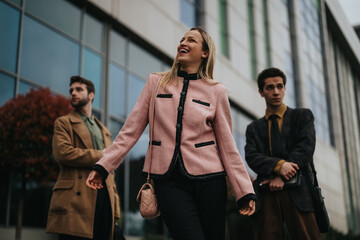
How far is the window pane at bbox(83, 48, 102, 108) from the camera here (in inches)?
439

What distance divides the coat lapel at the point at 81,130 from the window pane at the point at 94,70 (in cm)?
626

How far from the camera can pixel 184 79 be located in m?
3.30

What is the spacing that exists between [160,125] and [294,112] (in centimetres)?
181

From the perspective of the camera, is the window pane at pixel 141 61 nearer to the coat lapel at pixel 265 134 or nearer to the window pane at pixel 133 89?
the window pane at pixel 133 89

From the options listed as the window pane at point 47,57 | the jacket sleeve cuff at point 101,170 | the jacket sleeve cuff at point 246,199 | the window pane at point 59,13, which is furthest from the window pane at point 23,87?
the jacket sleeve cuff at point 246,199

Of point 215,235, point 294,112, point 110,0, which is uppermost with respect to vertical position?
point 110,0

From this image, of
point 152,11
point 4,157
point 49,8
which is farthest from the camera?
point 152,11

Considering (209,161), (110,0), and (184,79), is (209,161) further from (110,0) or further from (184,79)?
(110,0)

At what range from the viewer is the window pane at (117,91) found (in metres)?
11.8

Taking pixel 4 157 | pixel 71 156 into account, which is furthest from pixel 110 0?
pixel 71 156

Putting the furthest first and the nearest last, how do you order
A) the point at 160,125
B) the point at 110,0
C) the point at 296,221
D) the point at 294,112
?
the point at 110,0 < the point at 294,112 < the point at 296,221 < the point at 160,125

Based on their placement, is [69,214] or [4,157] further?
[4,157]

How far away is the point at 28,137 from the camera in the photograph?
24.6 ft

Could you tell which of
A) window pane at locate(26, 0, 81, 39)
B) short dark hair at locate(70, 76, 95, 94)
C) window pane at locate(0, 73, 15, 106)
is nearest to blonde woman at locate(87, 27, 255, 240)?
short dark hair at locate(70, 76, 95, 94)
